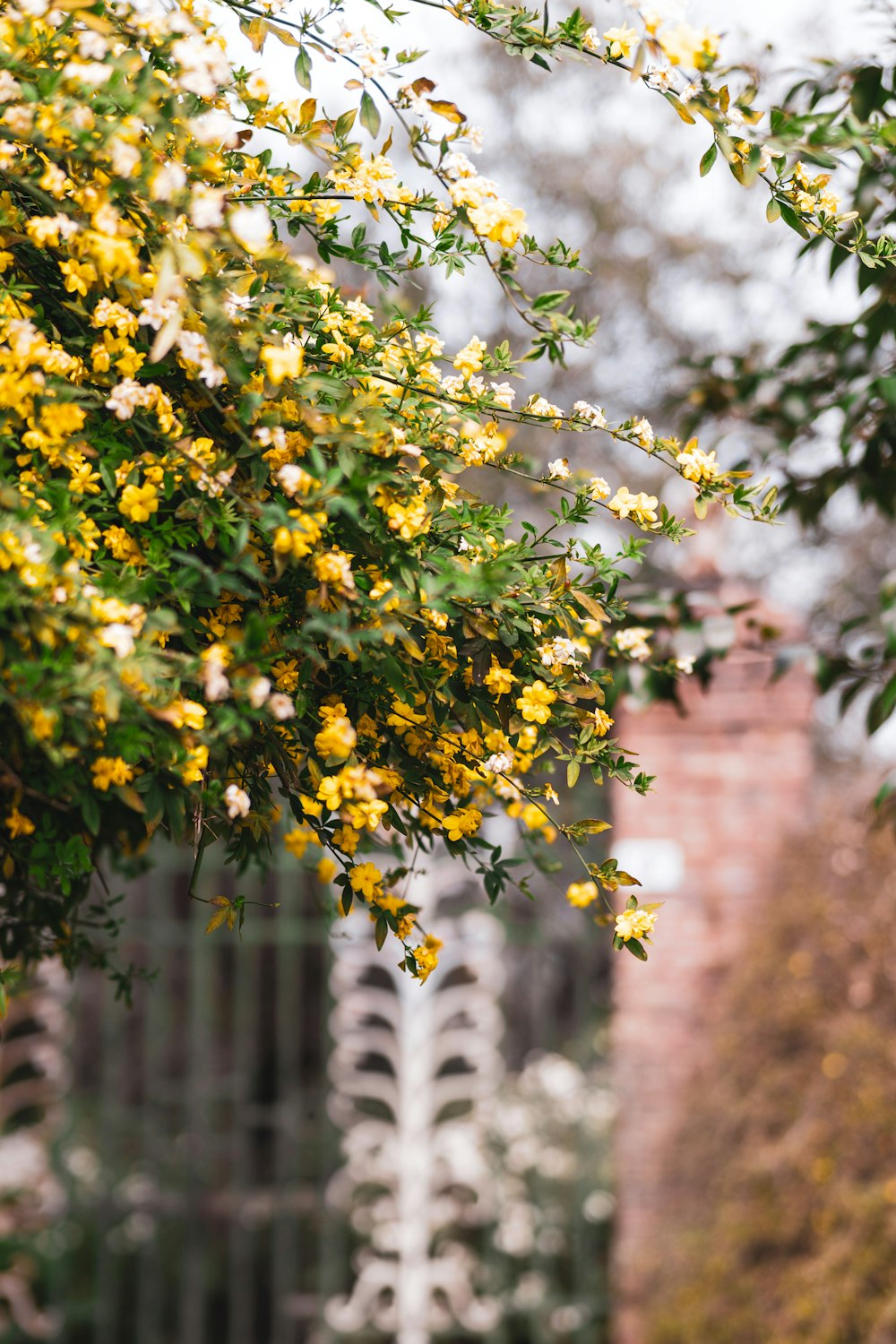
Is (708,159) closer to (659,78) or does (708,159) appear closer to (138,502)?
(659,78)

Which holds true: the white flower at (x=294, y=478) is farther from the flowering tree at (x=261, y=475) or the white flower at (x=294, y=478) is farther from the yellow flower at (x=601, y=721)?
the yellow flower at (x=601, y=721)

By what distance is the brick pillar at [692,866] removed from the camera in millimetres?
4164

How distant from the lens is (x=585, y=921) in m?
4.67

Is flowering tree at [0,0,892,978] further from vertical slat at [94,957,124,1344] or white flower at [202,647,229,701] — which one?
vertical slat at [94,957,124,1344]

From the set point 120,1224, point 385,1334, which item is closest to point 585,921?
point 385,1334

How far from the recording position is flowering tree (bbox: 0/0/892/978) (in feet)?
2.98

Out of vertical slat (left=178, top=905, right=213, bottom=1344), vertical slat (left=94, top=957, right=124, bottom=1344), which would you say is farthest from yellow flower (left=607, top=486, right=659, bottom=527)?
vertical slat (left=94, top=957, right=124, bottom=1344)

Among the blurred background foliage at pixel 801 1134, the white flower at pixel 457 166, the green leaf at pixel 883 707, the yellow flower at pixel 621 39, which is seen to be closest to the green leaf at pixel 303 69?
the white flower at pixel 457 166

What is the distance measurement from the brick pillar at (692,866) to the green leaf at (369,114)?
3.19 metres

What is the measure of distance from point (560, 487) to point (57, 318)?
50 cm

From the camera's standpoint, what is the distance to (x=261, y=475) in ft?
3.35

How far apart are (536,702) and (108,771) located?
38cm

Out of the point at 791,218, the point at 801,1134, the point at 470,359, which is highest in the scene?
the point at 791,218

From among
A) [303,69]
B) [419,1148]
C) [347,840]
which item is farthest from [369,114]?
[419,1148]
